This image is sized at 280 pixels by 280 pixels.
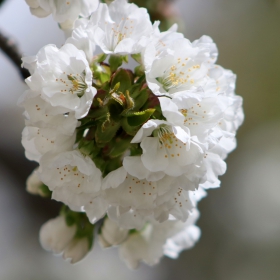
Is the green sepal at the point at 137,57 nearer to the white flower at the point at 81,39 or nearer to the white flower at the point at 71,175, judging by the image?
the white flower at the point at 81,39

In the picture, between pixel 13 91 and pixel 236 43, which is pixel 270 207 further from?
pixel 13 91

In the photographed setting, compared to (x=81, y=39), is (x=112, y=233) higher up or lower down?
lower down

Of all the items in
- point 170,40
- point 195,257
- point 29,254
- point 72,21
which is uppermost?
point 72,21

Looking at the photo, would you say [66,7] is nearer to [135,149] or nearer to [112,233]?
[135,149]

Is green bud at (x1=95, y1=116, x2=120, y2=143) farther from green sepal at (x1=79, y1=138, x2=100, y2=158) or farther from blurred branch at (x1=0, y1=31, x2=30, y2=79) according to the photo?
blurred branch at (x1=0, y1=31, x2=30, y2=79)

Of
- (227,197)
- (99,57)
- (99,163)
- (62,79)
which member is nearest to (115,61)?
(99,57)

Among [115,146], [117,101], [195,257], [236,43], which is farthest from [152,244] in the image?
[236,43]

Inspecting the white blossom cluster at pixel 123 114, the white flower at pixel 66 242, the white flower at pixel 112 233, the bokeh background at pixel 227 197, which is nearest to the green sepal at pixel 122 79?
the white blossom cluster at pixel 123 114
